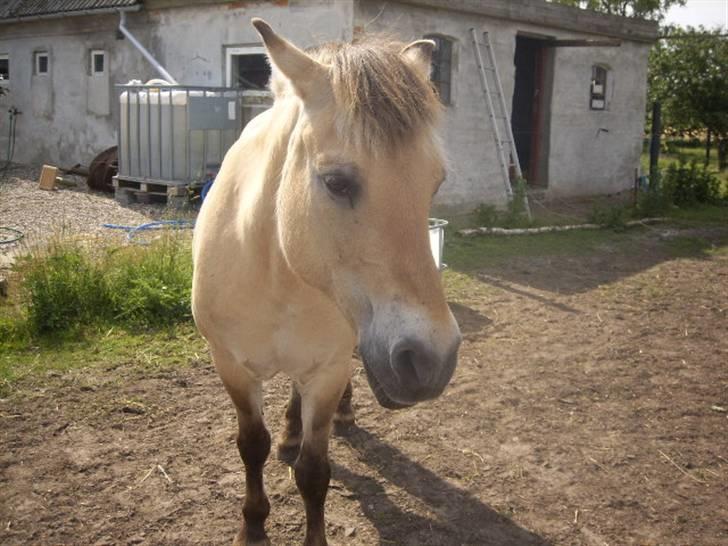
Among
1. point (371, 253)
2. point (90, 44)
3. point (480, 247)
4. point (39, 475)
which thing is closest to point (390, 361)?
point (371, 253)

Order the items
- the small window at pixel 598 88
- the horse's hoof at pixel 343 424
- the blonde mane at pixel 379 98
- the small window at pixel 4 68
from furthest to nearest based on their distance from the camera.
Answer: the small window at pixel 4 68 → the small window at pixel 598 88 → the horse's hoof at pixel 343 424 → the blonde mane at pixel 379 98

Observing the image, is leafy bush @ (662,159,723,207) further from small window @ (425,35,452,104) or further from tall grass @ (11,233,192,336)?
tall grass @ (11,233,192,336)

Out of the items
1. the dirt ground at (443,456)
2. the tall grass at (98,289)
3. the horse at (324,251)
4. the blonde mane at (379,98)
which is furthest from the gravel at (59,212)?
the blonde mane at (379,98)

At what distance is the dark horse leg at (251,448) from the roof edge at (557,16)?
8.44 m

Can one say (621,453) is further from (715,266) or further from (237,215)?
(715,266)

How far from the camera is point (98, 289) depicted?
5.37 metres

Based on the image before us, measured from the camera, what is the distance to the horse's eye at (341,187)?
1.95m

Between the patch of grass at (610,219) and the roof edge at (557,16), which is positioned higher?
the roof edge at (557,16)

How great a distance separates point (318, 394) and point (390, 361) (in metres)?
1.08

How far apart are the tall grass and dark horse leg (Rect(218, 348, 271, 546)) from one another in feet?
8.38

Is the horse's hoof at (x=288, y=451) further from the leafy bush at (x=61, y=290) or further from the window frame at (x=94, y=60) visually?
the window frame at (x=94, y=60)

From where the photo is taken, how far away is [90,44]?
1421 centimetres

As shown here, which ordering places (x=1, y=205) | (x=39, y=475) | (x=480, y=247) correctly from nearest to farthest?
1. (x=39, y=475)
2. (x=480, y=247)
3. (x=1, y=205)

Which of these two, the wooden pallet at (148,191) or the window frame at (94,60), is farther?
the window frame at (94,60)
